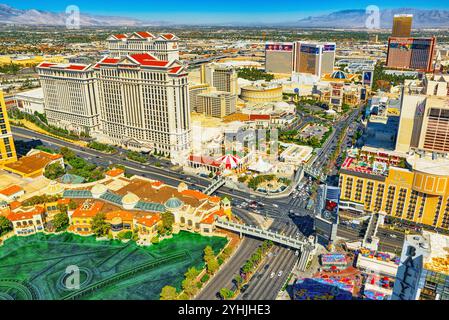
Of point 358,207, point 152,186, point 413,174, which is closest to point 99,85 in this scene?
point 152,186

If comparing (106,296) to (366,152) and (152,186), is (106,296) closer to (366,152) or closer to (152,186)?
(152,186)

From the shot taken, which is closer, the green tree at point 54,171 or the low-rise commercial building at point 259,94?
the green tree at point 54,171

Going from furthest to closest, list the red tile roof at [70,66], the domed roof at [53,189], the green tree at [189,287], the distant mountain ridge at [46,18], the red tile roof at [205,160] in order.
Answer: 1. the red tile roof at [70,66]
2. the red tile roof at [205,160]
3. the domed roof at [53,189]
4. the green tree at [189,287]
5. the distant mountain ridge at [46,18]

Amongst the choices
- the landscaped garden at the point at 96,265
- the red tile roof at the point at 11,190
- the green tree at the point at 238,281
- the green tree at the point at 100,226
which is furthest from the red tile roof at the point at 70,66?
the green tree at the point at 238,281

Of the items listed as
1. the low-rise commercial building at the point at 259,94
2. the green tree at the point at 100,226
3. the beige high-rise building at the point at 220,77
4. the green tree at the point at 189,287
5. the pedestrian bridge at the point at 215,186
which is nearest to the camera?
the green tree at the point at 189,287

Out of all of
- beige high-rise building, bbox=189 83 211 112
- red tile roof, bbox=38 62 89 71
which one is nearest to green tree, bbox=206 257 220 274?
red tile roof, bbox=38 62 89 71

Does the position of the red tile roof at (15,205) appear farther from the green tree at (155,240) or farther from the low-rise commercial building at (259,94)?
the low-rise commercial building at (259,94)

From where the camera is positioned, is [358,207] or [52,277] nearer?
[52,277]
